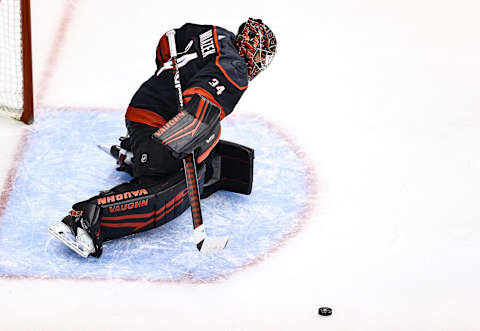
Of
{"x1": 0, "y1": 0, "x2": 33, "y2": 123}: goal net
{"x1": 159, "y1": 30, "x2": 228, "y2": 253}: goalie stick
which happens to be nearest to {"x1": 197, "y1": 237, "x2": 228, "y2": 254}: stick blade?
{"x1": 159, "y1": 30, "x2": 228, "y2": 253}: goalie stick

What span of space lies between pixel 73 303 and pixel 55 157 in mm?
1164

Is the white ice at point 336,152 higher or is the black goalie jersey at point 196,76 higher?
the black goalie jersey at point 196,76

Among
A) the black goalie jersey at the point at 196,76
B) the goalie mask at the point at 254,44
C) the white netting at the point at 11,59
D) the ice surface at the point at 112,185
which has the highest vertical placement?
the goalie mask at the point at 254,44

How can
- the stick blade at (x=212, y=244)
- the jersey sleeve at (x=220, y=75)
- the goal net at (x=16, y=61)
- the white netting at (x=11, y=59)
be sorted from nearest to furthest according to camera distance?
1. the jersey sleeve at (x=220, y=75)
2. the stick blade at (x=212, y=244)
3. the goal net at (x=16, y=61)
4. the white netting at (x=11, y=59)

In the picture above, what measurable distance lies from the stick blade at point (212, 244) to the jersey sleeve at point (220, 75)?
514mm

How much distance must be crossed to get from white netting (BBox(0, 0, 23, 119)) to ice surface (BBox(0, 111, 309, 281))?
16 cm

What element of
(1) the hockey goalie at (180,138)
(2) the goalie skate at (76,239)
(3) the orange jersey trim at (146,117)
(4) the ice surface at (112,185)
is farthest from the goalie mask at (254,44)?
(2) the goalie skate at (76,239)

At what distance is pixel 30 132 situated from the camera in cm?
526

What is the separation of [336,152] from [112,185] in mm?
1148

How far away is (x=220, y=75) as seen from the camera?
13.9 feet

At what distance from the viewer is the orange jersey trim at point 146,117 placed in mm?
4617

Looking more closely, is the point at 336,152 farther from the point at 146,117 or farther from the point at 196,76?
the point at 196,76

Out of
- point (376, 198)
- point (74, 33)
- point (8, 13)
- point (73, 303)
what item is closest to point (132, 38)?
point (74, 33)

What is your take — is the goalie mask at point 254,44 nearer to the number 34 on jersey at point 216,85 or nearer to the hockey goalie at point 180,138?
the hockey goalie at point 180,138
